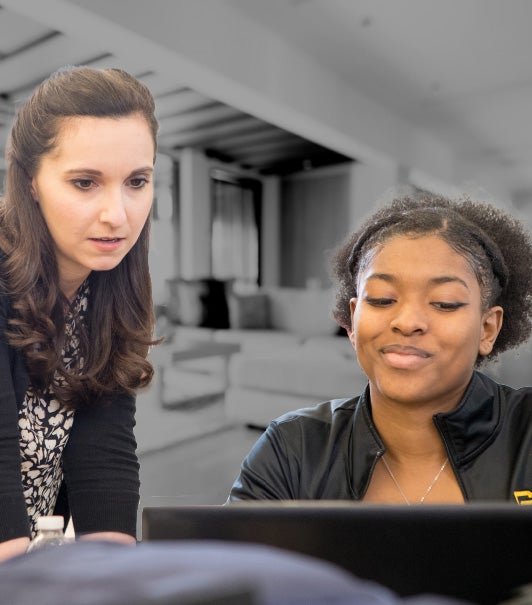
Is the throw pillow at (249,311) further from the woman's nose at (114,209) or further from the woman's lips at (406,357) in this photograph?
Result: the woman's lips at (406,357)

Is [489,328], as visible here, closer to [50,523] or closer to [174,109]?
[50,523]

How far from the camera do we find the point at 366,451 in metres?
0.97

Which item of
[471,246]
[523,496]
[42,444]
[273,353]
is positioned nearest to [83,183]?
[42,444]

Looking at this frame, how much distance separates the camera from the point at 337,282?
48.7 inches

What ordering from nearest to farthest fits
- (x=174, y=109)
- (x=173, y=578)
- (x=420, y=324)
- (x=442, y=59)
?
(x=173, y=578), (x=420, y=324), (x=174, y=109), (x=442, y=59)

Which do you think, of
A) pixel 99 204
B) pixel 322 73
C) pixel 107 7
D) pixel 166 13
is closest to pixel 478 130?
pixel 322 73

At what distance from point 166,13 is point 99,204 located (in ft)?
5.66

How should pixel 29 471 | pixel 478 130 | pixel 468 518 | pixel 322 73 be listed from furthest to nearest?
pixel 478 130
pixel 322 73
pixel 29 471
pixel 468 518

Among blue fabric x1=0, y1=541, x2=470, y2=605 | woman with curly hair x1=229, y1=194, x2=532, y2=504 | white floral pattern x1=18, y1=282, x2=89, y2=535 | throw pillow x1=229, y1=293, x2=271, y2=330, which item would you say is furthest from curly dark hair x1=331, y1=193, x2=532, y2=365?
throw pillow x1=229, y1=293, x2=271, y2=330

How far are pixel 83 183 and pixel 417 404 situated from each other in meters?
0.73

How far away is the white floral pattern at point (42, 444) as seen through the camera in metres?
1.04

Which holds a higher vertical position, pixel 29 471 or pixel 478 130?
pixel 478 130

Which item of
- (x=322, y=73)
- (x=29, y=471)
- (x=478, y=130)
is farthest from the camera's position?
(x=478, y=130)

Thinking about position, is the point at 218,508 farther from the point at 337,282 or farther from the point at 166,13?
the point at 166,13
